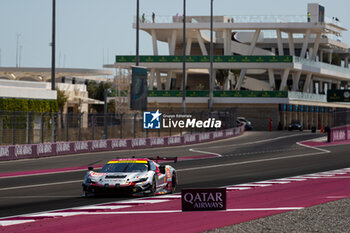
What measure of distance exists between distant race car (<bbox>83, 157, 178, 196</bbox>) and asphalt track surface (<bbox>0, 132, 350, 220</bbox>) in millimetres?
372

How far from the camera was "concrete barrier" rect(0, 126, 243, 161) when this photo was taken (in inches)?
1500

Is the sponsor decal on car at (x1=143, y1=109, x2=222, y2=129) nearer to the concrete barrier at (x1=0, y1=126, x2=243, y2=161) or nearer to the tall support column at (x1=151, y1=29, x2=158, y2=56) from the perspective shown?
the concrete barrier at (x1=0, y1=126, x2=243, y2=161)

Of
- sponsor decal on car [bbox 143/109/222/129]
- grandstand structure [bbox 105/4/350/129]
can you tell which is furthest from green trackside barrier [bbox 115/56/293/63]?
sponsor decal on car [bbox 143/109/222/129]

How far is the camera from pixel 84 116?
4428 centimetres

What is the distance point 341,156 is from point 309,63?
175ft

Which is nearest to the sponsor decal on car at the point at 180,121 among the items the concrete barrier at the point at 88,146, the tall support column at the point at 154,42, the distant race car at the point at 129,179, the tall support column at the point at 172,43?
the concrete barrier at the point at 88,146

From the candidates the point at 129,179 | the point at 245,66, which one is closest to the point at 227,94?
the point at 245,66

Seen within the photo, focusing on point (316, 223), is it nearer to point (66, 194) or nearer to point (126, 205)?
point (126, 205)

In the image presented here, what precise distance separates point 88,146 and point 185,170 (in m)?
14.4

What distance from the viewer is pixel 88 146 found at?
44.2 m

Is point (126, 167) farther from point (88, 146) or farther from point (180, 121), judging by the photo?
point (180, 121)

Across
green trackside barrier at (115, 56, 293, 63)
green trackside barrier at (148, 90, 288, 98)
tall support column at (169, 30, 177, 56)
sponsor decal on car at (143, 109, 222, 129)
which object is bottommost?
sponsor decal on car at (143, 109, 222, 129)

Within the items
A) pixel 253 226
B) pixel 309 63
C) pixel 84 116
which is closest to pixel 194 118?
pixel 84 116

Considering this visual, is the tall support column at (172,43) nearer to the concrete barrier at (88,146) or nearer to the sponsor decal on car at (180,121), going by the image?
the sponsor decal on car at (180,121)
